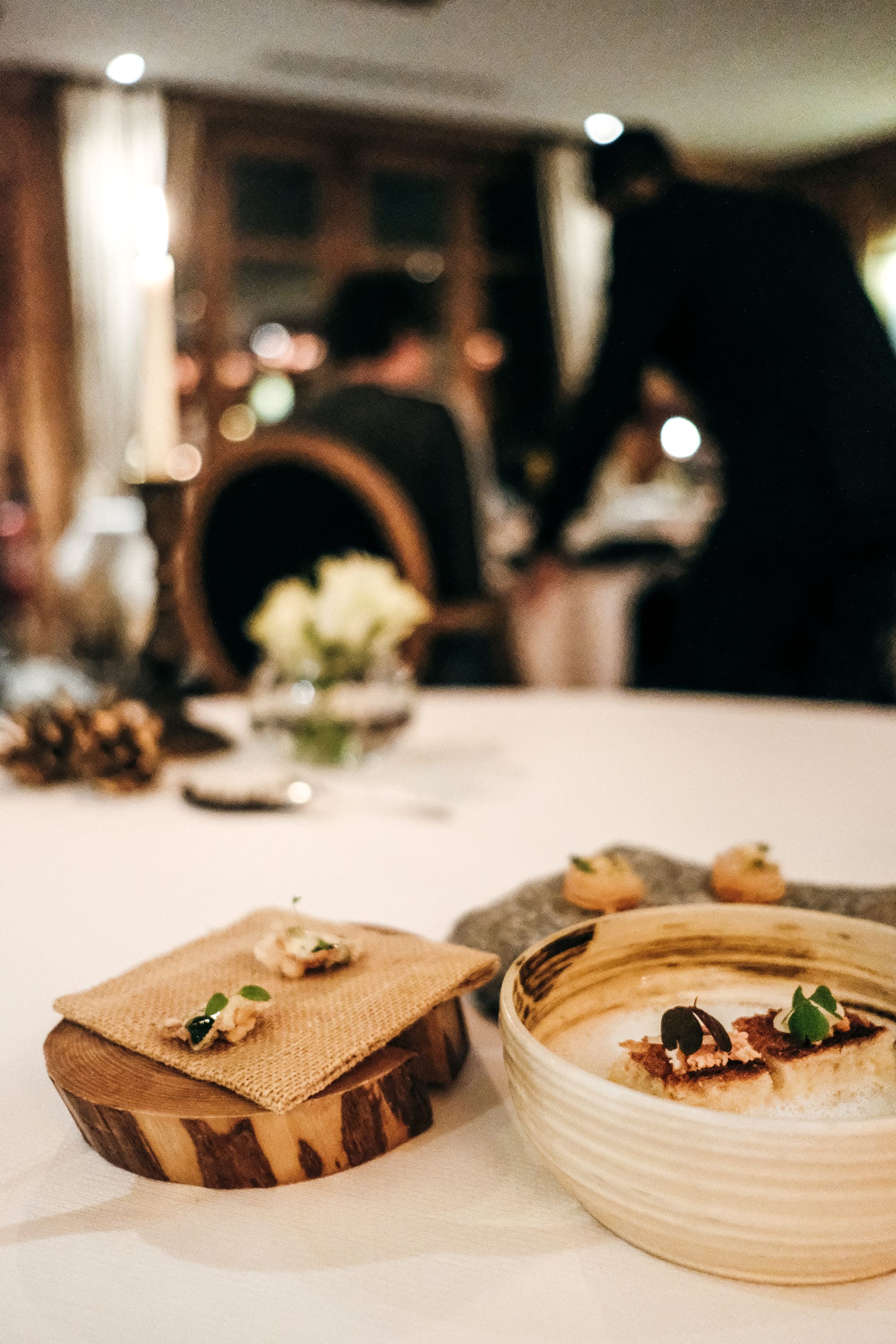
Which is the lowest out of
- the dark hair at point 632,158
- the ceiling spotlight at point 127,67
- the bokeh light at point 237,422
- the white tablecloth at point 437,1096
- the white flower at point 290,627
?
the white tablecloth at point 437,1096

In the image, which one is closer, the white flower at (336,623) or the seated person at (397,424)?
the white flower at (336,623)

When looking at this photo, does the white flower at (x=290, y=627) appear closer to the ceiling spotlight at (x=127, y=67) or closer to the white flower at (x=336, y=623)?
the white flower at (x=336, y=623)

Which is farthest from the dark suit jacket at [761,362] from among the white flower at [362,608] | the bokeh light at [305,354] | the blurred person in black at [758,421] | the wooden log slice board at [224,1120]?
the bokeh light at [305,354]

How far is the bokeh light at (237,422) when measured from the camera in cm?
472

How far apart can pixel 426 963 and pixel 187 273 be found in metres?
4.69

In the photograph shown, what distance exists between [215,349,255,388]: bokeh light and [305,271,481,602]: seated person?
2.49 meters

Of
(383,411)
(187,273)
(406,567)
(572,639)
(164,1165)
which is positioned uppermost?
(187,273)

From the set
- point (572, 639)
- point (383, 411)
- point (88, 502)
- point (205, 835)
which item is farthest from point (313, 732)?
point (88, 502)

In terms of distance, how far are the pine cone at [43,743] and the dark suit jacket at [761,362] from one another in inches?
23.5

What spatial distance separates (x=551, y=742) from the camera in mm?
931

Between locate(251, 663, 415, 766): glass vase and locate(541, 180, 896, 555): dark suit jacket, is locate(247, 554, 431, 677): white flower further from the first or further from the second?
locate(541, 180, 896, 555): dark suit jacket

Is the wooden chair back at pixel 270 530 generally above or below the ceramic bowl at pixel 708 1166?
above

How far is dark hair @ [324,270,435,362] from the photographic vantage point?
228 centimetres

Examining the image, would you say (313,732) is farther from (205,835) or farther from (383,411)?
(383,411)
